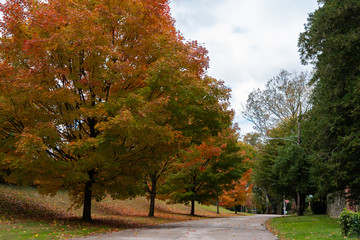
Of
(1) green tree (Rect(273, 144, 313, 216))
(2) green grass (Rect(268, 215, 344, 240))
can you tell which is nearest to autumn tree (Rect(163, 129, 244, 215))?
(1) green tree (Rect(273, 144, 313, 216))

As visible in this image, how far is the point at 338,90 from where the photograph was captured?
571 inches

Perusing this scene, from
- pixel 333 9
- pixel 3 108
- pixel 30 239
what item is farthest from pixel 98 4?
pixel 333 9

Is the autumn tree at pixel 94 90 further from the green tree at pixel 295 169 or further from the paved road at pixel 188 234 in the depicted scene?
the green tree at pixel 295 169

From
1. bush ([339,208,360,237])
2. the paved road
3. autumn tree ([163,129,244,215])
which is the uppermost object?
autumn tree ([163,129,244,215])

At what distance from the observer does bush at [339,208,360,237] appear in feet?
34.1

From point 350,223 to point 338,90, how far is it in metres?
6.22

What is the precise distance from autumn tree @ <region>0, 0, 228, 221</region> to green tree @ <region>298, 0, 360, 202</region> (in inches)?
211

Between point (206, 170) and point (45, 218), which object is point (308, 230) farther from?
point (206, 170)

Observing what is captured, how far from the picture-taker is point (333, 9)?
14.3 metres

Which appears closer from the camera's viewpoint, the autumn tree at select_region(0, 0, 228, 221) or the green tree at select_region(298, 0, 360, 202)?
the autumn tree at select_region(0, 0, 228, 221)

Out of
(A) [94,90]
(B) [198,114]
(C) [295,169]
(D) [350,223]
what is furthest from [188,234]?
(C) [295,169]

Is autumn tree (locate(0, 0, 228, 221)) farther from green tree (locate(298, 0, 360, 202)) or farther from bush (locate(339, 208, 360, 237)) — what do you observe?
bush (locate(339, 208, 360, 237))

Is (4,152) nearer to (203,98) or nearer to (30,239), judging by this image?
(30,239)

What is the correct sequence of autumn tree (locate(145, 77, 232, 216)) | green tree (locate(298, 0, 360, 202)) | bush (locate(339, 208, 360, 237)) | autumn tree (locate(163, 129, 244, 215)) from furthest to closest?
autumn tree (locate(163, 129, 244, 215))
green tree (locate(298, 0, 360, 202))
autumn tree (locate(145, 77, 232, 216))
bush (locate(339, 208, 360, 237))
